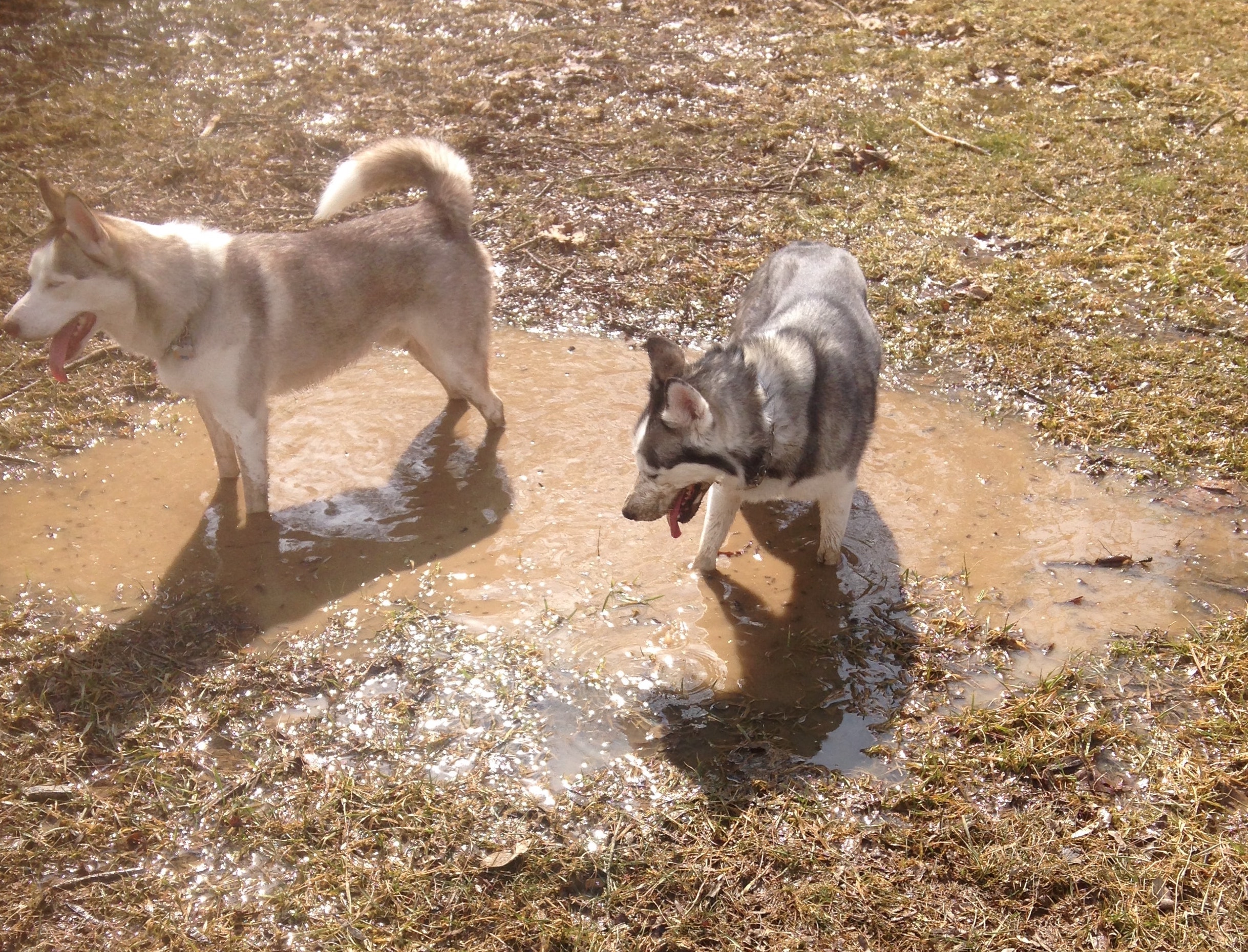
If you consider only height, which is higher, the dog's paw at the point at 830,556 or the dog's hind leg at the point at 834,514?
the dog's hind leg at the point at 834,514

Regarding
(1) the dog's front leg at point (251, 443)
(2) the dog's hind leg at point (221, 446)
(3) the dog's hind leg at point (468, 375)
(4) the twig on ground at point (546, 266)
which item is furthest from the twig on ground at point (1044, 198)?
(2) the dog's hind leg at point (221, 446)

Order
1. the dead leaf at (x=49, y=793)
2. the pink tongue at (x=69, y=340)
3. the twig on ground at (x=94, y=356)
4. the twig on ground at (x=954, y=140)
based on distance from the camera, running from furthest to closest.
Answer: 1. the twig on ground at (x=954, y=140)
2. the twig on ground at (x=94, y=356)
3. the pink tongue at (x=69, y=340)
4. the dead leaf at (x=49, y=793)

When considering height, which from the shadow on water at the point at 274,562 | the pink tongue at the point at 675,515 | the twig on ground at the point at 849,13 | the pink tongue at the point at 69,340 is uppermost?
the twig on ground at the point at 849,13

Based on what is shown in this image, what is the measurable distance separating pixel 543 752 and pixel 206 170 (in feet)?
18.5

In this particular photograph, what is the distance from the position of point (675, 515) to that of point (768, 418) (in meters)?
0.60

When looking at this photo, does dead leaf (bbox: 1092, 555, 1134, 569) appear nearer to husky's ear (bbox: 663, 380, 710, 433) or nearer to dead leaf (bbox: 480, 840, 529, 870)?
husky's ear (bbox: 663, 380, 710, 433)

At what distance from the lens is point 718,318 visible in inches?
225

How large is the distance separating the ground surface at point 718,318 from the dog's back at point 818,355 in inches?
40.9

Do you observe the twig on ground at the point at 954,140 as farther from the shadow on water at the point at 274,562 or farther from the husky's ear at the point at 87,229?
the husky's ear at the point at 87,229

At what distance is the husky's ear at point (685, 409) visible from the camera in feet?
10.6

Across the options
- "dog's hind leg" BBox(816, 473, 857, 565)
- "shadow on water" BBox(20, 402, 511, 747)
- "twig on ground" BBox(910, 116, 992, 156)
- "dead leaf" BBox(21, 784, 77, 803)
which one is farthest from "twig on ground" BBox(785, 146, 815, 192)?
"dead leaf" BBox(21, 784, 77, 803)

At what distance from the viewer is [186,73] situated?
26.6ft

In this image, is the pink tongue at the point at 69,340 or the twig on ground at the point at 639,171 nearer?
the pink tongue at the point at 69,340

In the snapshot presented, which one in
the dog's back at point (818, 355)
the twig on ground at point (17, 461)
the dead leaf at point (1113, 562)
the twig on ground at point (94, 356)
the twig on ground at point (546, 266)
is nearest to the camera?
the dog's back at point (818, 355)
